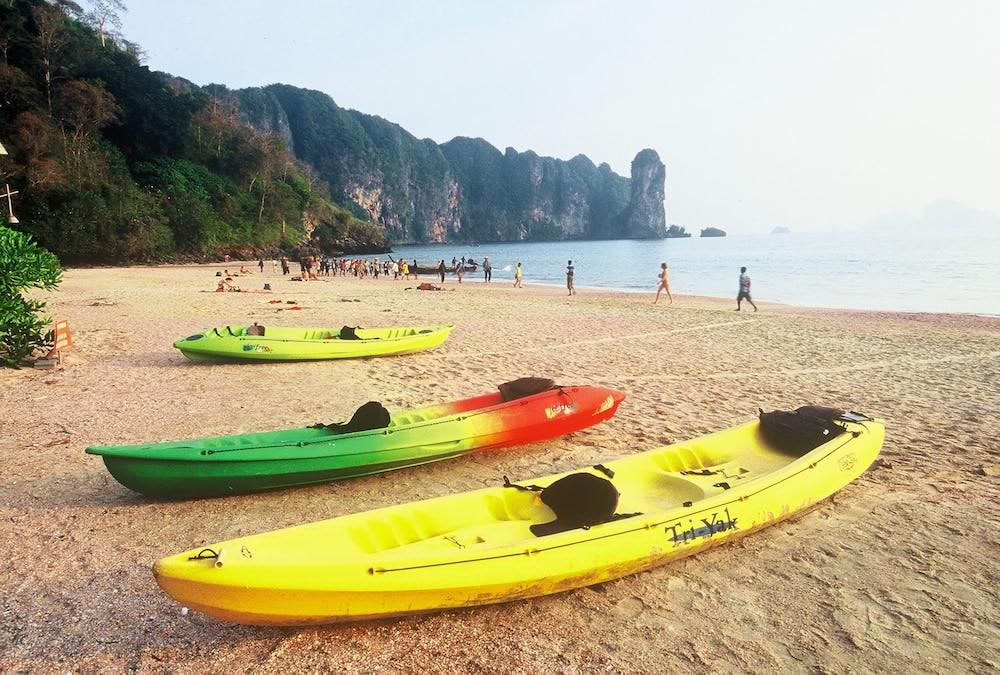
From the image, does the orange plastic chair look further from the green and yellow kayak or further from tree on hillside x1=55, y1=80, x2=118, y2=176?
tree on hillside x1=55, y1=80, x2=118, y2=176

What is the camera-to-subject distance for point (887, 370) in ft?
35.2

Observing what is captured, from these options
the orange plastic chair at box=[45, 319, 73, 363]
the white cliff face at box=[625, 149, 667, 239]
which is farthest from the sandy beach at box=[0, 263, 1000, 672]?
the white cliff face at box=[625, 149, 667, 239]

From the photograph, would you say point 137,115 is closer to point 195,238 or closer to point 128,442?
point 195,238

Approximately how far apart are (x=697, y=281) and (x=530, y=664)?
131ft

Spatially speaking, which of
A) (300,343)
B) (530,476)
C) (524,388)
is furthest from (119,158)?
(530,476)

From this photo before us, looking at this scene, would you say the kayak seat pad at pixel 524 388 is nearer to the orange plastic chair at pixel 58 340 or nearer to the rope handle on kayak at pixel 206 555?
the rope handle on kayak at pixel 206 555

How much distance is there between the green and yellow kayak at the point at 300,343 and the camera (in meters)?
9.79

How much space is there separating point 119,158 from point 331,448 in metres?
46.5

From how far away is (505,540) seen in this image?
3.97 metres

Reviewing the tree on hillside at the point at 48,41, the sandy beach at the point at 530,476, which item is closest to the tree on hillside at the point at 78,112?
the tree on hillside at the point at 48,41

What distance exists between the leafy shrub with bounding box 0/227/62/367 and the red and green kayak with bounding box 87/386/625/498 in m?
5.41

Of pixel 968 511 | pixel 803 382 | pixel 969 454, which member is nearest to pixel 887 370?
pixel 803 382

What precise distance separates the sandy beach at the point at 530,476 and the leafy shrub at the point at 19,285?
47 centimetres

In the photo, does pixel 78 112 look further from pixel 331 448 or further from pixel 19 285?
pixel 331 448
